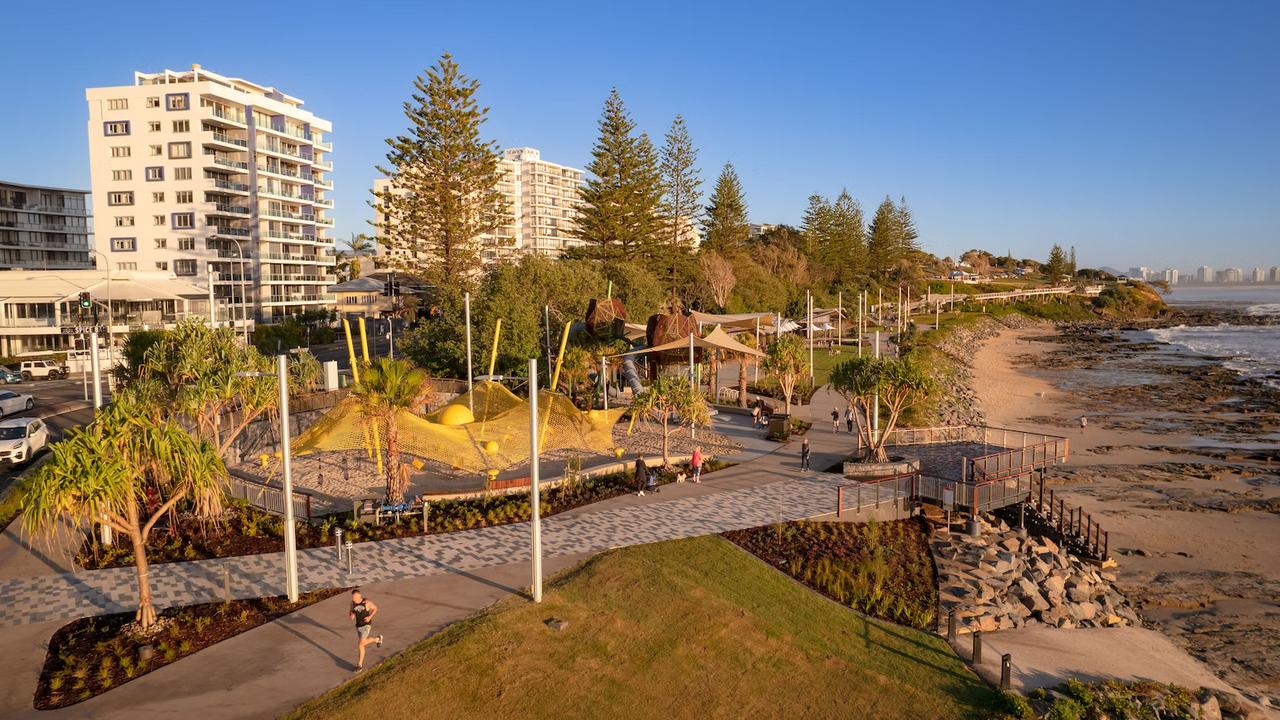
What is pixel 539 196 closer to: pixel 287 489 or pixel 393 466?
pixel 393 466

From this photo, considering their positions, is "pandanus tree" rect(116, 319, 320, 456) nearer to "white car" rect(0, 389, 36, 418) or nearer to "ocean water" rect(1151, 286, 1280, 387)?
"white car" rect(0, 389, 36, 418)

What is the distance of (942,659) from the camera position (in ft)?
41.9

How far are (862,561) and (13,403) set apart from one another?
33.4 m

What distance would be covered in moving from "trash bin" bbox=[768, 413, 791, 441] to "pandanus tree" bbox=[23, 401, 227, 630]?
1838 centimetres

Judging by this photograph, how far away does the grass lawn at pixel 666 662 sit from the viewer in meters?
10.4

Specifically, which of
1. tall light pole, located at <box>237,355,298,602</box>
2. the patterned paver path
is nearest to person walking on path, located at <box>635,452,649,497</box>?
the patterned paver path

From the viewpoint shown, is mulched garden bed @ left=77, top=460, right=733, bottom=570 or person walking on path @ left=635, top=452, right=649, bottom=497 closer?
mulched garden bed @ left=77, top=460, right=733, bottom=570

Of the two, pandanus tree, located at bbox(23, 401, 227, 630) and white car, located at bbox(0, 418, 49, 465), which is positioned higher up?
pandanus tree, located at bbox(23, 401, 227, 630)

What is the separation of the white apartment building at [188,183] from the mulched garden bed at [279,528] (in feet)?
169

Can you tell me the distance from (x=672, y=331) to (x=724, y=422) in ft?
14.7

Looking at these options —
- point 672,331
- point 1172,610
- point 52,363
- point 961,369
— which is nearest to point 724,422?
point 672,331

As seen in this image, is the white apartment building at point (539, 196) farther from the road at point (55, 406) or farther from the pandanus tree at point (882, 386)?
the pandanus tree at point (882, 386)

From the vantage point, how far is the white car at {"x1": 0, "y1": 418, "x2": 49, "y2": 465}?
24.0 m

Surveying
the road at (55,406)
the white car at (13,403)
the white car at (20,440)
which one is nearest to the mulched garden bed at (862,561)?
the road at (55,406)
